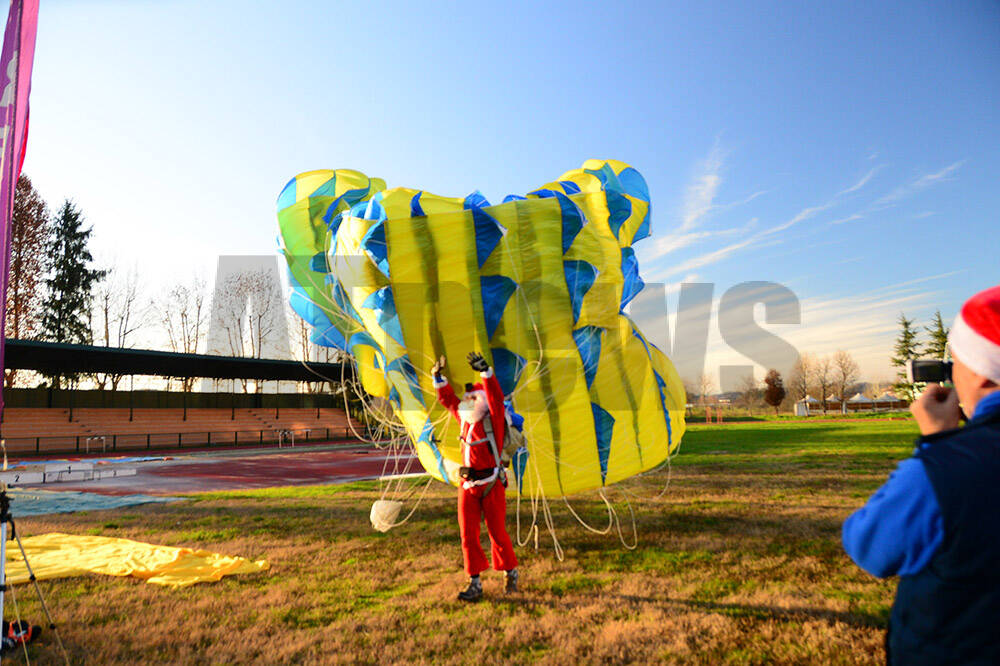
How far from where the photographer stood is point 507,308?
195 inches

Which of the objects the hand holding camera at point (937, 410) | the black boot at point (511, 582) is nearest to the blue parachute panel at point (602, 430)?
the black boot at point (511, 582)

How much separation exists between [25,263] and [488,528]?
35.6 meters

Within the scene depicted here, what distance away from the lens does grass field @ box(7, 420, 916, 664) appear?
3.32 meters

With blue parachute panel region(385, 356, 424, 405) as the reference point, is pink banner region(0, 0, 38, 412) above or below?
above

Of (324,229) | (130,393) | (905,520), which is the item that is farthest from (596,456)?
(130,393)

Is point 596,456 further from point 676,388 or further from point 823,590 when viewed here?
point 823,590

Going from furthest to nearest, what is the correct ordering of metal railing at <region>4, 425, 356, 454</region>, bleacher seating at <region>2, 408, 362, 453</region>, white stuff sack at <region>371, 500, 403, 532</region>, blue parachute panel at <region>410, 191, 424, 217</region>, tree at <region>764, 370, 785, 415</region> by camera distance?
tree at <region>764, 370, 785, 415</region> < bleacher seating at <region>2, 408, 362, 453</region> < metal railing at <region>4, 425, 356, 454</region> < white stuff sack at <region>371, 500, 403, 532</region> < blue parachute panel at <region>410, 191, 424, 217</region>

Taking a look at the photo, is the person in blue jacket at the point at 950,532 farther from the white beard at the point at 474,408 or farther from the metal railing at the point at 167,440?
the metal railing at the point at 167,440

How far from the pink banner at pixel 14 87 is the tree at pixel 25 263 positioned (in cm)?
3239

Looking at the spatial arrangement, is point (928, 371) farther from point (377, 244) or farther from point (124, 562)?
point (124, 562)

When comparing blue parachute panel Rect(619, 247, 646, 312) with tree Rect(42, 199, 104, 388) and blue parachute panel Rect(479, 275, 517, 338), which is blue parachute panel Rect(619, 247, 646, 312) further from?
tree Rect(42, 199, 104, 388)

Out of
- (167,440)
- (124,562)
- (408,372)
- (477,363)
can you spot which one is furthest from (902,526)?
(167,440)

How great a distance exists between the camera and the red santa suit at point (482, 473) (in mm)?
4500

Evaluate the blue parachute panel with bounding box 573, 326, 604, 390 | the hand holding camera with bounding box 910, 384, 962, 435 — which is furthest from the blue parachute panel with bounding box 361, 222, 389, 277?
the hand holding camera with bounding box 910, 384, 962, 435
